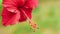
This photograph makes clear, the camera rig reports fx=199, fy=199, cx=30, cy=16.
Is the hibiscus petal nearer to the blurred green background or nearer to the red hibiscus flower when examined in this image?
the red hibiscus flower

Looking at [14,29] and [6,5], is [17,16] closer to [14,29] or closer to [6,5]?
[6,5]

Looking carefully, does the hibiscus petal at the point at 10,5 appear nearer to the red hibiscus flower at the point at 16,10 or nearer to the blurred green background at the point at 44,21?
the red hibiscus flower at the point at 16,10

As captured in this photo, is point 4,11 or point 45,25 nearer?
point 4,11

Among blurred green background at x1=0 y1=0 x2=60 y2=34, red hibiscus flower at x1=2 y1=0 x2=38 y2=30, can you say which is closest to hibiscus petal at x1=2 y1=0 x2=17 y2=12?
red hibiscus flower at x1=2 y1=0 x2=38 y2=30

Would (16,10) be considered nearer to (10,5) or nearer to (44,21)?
(10,5)

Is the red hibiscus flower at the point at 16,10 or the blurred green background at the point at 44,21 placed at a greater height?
the red hibiscus flower at the point at 16,10

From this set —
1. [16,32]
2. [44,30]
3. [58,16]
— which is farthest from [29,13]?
[58,16]

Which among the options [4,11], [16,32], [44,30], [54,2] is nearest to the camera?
[4,11]

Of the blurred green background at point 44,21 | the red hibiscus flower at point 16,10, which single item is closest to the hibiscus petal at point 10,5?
the red hibiscus flower at point 16,10
